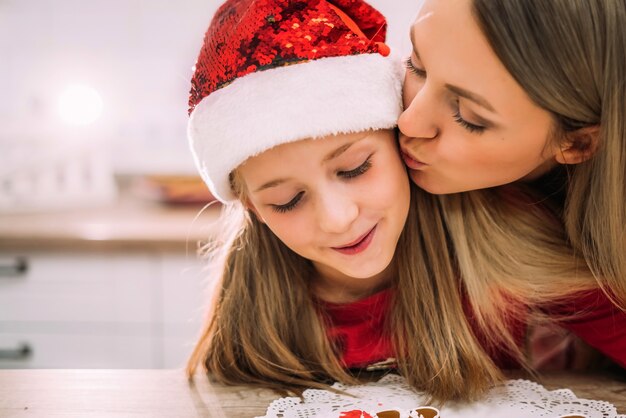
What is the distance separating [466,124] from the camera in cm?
86

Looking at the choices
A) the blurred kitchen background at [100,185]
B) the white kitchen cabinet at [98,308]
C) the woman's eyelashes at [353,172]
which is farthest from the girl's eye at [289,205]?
the white kitchen cabinet at [98,308]

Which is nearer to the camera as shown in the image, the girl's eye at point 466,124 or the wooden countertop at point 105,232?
the girl's eye at point 466,124

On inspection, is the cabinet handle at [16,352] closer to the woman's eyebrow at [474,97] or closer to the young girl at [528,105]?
the young girl at [528,105]

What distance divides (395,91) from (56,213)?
1.67m

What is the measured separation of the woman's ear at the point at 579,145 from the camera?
86 cm

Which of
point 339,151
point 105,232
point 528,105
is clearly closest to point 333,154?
point 339,151

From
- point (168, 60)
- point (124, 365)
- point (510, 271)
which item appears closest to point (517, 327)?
point (510, 271)

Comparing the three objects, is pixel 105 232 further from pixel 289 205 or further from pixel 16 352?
pixel 289 205

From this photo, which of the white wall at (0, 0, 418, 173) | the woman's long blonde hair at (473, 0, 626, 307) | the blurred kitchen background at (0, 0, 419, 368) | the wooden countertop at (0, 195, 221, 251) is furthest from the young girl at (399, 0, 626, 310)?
the white wall at (0, 0, 418, 173)

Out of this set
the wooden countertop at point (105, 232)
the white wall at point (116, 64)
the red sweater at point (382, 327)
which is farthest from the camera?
the white wall at point (116, 64)

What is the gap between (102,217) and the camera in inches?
85.5

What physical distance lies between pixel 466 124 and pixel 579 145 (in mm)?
154

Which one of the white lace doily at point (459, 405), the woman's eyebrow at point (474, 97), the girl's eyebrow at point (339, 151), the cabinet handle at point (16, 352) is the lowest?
the cabinet handle at point (16, 352)

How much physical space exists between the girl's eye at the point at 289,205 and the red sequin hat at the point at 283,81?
0.27 feet
